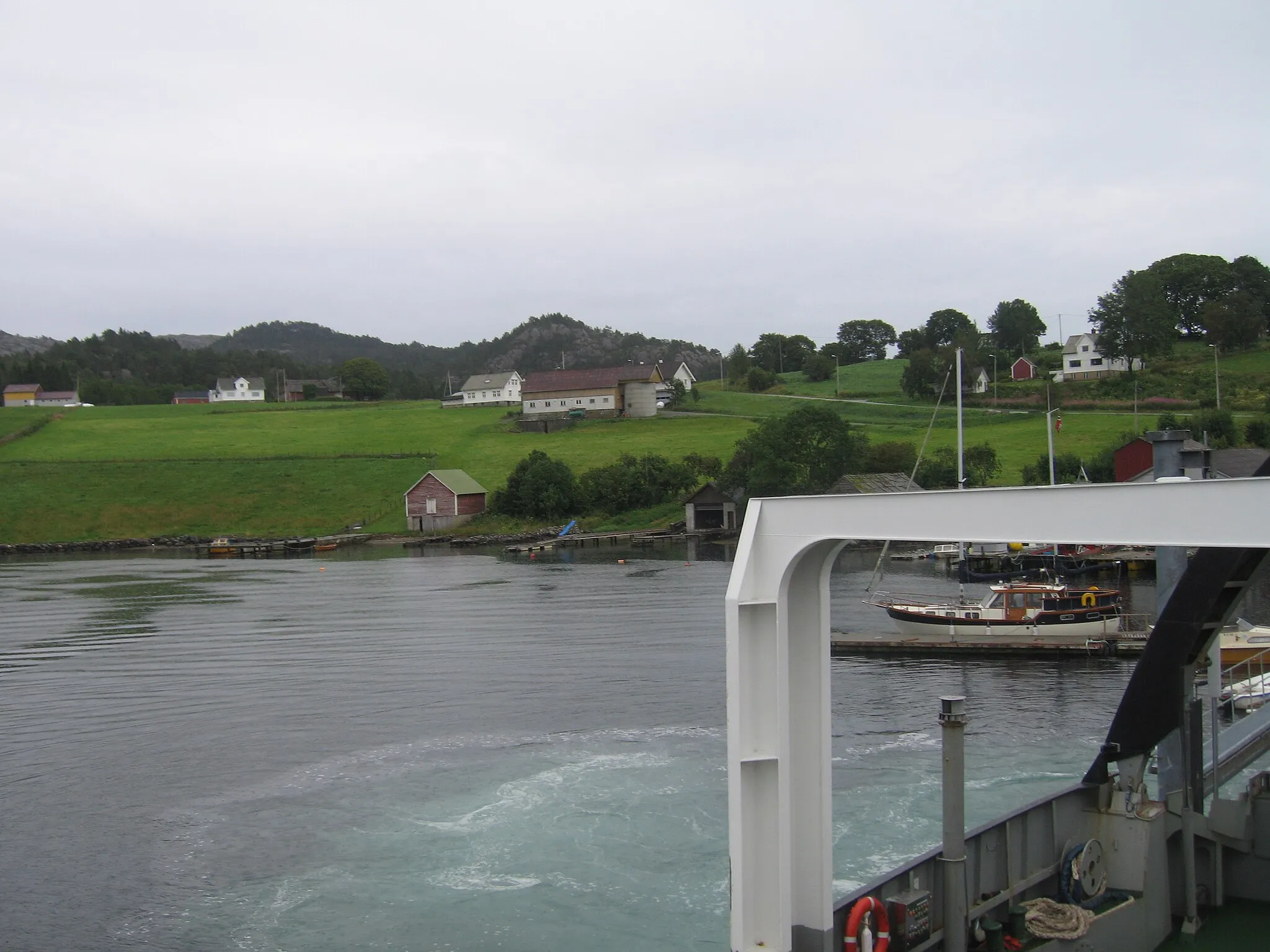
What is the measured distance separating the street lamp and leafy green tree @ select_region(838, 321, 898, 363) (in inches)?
2616

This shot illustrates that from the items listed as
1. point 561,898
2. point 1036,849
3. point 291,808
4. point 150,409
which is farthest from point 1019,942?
point 150,409

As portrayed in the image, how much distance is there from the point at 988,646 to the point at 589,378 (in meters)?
72.0

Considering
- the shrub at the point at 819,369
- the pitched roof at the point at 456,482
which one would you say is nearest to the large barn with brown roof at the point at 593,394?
the shrub at the point at 819,369

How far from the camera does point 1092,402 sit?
7381 cm

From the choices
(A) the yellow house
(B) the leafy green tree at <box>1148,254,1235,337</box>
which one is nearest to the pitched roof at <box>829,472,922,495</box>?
(B) the leafy green tree at <box>1148,254,1235,337</box>

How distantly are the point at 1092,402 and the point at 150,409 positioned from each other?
8882cm

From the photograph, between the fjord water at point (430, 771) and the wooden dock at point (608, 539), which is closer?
the fjord water at point (430, 771)

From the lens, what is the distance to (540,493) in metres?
68.9

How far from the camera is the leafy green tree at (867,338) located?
14975 centimetres

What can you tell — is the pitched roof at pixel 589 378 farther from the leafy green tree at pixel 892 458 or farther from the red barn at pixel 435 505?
the leafy green tree at pixel 892 458

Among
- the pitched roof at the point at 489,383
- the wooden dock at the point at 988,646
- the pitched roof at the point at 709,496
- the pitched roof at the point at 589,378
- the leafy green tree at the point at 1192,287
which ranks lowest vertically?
the wooden dock at the point at 988,646

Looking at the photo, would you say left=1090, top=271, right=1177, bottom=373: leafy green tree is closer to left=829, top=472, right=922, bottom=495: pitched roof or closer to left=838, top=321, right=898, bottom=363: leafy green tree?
left=829, top=472, right=922, bottom=495: pitched roof

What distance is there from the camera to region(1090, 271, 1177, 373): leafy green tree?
8138 centimetres

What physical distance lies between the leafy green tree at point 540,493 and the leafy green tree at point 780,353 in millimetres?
73146
